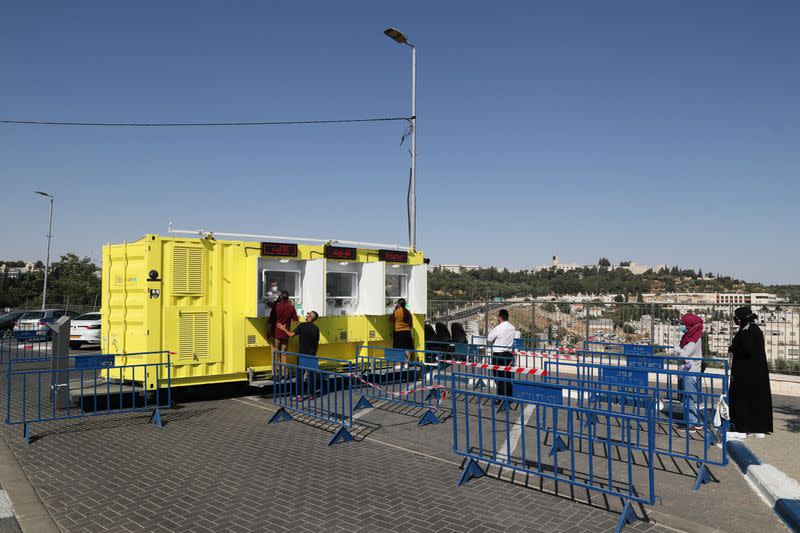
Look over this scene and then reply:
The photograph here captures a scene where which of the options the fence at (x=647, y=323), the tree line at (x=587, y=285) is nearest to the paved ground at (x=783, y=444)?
the fence at (x=647, y=323)

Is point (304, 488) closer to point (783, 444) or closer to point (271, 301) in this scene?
point (271, 301)

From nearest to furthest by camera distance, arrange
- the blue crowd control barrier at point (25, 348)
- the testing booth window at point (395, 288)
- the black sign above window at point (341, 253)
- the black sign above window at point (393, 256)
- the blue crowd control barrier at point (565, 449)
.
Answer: the blue crowd control barrier at point (565, 449), the black sign above window at point (341, 253), the black sign above window at point (393, 256), the testing booth window at point (395, 288), the blue crowd control barrier at point (25, 348)

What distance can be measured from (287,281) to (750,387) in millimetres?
8964

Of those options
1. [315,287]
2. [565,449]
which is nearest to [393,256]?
→ [315,287]

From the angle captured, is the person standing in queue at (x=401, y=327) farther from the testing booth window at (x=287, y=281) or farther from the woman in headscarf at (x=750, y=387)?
the woman in headscarf at (x=750, y=387)

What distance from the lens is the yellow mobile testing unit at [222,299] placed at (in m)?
11.5

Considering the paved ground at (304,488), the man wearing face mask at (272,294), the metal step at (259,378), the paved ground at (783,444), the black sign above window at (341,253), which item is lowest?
the paved ground at (304,488)

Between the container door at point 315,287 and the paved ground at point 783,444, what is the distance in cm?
820

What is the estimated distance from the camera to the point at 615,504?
6148mm

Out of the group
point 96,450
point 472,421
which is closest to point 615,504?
point 472,421

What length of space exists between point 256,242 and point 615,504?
29.0 ft

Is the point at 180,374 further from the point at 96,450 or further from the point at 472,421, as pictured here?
the point at 472,421

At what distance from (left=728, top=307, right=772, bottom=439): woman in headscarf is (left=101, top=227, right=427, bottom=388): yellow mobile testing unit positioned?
7700 mm

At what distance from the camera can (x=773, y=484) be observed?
20.8 ft
